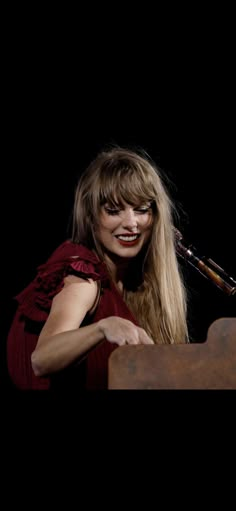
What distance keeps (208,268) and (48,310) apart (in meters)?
0.38

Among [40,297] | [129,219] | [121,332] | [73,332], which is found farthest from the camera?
[129,219]

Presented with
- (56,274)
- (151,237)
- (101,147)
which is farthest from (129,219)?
(101,147)

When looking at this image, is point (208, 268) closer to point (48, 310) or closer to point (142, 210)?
point (142, 210)

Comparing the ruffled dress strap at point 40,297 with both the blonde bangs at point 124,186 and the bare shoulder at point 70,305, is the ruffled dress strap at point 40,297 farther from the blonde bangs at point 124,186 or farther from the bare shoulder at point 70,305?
the blonde bangs at point 124,186

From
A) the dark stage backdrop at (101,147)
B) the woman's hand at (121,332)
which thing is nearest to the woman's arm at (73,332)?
the woman's hand at (121,332)

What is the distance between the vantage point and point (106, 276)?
1656 mm

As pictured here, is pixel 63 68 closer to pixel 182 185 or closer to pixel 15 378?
pixel 182 185

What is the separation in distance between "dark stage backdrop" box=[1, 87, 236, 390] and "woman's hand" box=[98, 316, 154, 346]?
1.09m

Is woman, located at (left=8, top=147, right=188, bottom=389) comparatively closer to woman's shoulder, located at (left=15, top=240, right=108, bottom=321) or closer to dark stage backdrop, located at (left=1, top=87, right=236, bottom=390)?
woman's shoulder, located at (left=15, top=240, right=108, bottom=321)

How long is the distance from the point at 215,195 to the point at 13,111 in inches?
27.3

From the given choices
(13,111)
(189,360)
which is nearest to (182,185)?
(13,111)

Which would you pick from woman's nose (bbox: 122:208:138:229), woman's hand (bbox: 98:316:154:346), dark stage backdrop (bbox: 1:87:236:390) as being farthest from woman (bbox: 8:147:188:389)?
dark stage backdrop (bbox: 1:87:236:390)

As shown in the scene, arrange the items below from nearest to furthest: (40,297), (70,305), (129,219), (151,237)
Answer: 1. (70,305)
2. (40,297)
3. (129,219)
4. (151,237)

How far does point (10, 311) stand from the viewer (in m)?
2.44
